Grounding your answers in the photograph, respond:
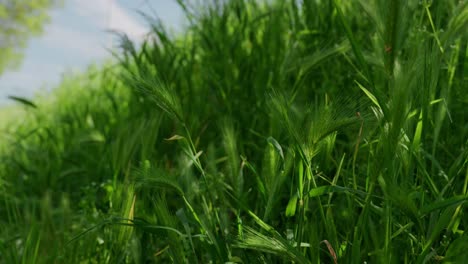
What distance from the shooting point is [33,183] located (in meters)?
2.41

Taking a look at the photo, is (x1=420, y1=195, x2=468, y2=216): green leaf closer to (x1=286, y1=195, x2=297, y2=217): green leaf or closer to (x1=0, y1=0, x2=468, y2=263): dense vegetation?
(x1=0, y1=0, x2=468, y2=263): dense vegetation

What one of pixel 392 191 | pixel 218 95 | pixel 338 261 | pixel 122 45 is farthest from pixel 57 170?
pixel 392 191

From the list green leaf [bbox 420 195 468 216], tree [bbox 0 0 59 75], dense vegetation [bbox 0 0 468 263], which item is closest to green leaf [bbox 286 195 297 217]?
dense vegetation [bbox 0 0 468 263]

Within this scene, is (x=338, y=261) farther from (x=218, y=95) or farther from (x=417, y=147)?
(x=218, y=95)

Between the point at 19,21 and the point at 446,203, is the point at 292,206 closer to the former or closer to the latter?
the point at 446,203

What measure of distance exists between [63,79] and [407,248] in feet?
15.3

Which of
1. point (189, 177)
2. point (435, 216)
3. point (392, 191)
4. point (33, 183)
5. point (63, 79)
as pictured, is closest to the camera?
point (392, 191)

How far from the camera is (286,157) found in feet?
3.56

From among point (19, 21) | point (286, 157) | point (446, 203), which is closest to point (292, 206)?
point (286, 157)

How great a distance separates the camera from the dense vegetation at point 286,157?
0.95 m

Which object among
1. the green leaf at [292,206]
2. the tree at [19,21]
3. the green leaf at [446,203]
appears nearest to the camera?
the green leaf at [446,203]

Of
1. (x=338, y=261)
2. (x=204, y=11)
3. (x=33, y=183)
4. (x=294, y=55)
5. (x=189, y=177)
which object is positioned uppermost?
(x=204, y=11)

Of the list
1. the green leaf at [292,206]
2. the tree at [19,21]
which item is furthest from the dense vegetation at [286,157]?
the tree at [19,21]

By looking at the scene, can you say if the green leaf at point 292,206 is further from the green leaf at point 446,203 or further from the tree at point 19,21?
the tree at point 19,21
